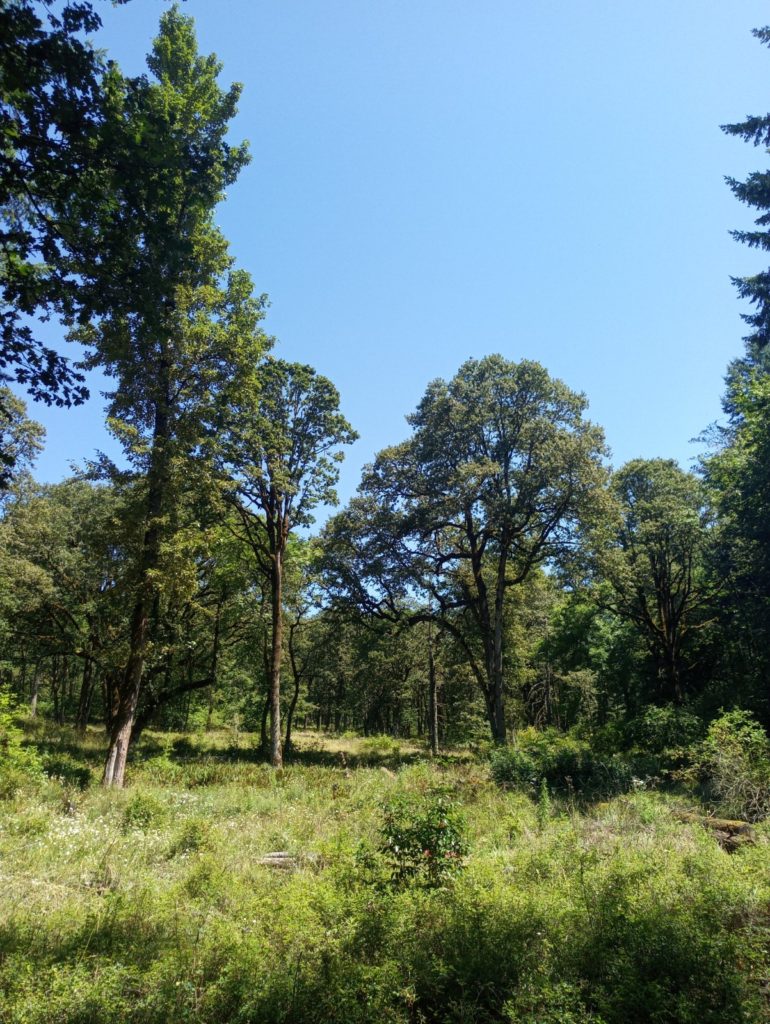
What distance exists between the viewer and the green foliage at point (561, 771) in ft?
43.9

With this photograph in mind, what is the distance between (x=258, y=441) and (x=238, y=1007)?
16.8 metres

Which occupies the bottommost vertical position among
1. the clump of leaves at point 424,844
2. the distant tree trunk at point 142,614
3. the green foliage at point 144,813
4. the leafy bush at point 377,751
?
the leafy bush at point 377,751

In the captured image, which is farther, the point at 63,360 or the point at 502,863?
the point at 502,863

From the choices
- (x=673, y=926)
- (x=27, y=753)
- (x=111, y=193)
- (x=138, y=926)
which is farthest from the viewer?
(x=27, y=753)

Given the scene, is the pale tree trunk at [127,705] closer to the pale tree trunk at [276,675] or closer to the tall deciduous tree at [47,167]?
the pale tree trunk at [276,675]

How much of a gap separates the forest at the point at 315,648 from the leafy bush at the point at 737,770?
0.32 feet

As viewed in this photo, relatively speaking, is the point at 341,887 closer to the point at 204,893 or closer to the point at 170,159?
the point at 204,893

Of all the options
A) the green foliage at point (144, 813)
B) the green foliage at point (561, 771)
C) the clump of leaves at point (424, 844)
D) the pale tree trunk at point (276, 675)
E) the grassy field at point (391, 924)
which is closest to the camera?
the grassy field at point (391, 924)

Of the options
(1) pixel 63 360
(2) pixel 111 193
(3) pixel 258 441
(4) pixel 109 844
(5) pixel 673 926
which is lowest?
(4) pixel 109 844

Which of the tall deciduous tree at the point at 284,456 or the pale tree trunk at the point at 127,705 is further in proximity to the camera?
the tall deciduous tree at the point at 284,456

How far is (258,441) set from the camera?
19266 mm

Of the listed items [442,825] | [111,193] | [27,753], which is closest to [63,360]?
[111,193]

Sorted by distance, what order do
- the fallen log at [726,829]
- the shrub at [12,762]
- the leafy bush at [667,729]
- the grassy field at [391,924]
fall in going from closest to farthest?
the grassy field at [391,924], the fallen log at [726,829], the shrub at [12,762], the leafy bush at [667,729]

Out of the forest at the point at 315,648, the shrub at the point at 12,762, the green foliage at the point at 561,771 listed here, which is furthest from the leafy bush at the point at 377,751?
the shrub at the point at 12,762
